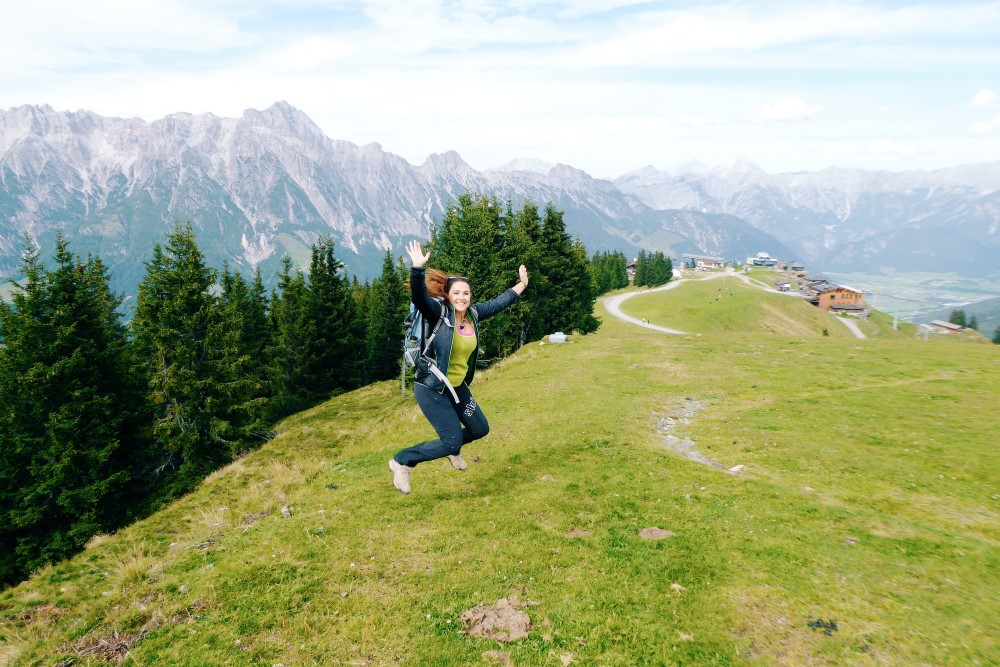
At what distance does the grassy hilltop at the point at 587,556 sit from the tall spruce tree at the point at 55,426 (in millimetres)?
11291

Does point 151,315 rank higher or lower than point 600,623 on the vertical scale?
higher

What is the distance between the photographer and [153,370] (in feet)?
107

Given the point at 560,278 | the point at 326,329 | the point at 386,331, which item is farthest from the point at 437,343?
the point at 386,331

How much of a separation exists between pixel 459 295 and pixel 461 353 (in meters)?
1.23

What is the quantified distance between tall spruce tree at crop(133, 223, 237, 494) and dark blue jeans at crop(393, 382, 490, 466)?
90.4 ft

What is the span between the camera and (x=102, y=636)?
7406mm

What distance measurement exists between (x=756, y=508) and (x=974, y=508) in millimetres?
5822

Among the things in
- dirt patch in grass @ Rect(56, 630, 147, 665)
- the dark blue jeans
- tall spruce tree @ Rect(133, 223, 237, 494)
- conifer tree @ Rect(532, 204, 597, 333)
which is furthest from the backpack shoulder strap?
conifer tree @ Rect(532, 204, 597, 333)

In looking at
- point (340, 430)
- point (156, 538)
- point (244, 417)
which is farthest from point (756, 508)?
point (244, 417)

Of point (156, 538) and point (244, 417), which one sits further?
point (244, 417)

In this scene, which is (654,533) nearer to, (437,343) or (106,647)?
(437,343)

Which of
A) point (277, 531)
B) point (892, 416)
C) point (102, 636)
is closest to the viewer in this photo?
point (102, 636)

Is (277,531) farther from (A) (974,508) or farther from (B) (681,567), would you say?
(A) (974,508)

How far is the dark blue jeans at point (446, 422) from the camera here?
10016 millimetres
